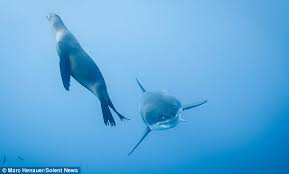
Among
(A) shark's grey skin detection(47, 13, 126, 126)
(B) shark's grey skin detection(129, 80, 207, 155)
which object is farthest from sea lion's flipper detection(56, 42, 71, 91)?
(B) shark's grey skin detection(129, 80, 207, 155)

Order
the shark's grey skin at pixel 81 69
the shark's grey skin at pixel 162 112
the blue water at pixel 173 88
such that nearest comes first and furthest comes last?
the shark's grey skin at pixel 81 69 < the shark's grey skin at pixel 162 112 < the blue water at pixel 173 88

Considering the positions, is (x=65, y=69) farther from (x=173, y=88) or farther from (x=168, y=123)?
(x=173, y=88)

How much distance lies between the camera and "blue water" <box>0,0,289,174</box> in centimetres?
2989

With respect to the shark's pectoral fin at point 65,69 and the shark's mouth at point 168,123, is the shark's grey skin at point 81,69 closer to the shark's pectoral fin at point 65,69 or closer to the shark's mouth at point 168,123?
the shark's pectoral fin at point 65,69

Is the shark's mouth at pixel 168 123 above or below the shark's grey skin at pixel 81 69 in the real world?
below

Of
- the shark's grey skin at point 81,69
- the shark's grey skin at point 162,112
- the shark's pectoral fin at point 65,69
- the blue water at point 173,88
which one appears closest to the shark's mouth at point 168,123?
the shark's grey skin at point 162,112

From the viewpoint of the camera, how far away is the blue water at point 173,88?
29891 mm

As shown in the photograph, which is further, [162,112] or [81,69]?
[162,112]

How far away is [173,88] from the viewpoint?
138 ft

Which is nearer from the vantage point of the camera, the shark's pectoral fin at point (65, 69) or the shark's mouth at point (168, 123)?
the shark's pectoral fin at point (65, 69)

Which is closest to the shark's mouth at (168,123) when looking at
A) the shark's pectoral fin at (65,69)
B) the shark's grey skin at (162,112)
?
the shark's grey skin at (162,112)

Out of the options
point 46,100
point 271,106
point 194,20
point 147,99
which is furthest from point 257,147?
point 147,99

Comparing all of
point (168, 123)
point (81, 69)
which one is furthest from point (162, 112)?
point (81, 69)

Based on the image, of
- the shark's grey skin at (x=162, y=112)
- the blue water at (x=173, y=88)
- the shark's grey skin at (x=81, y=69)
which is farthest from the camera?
the blue water at (x=173, y=88)
